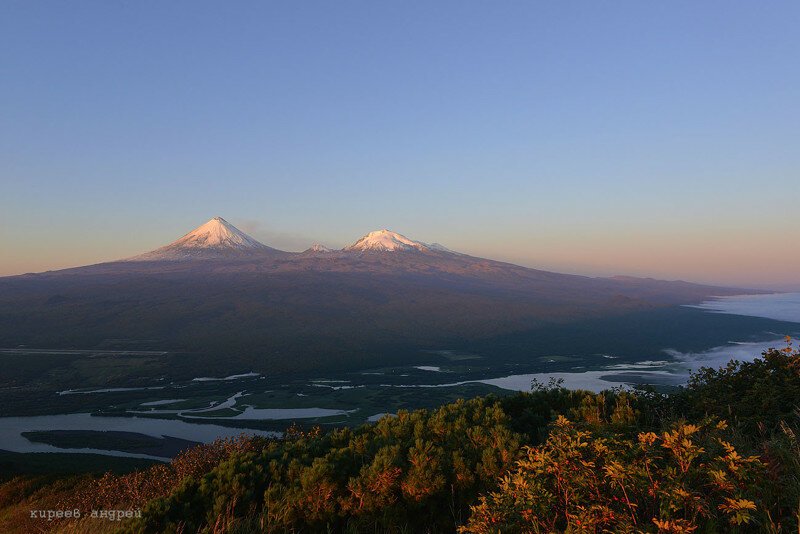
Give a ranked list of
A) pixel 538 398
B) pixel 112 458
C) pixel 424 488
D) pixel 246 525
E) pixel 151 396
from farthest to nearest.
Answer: pixel 151 396 → pixel 112 458 → pixel 538 398 → pixel 424 488 → pixel 246 525

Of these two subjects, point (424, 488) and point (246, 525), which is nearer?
point (246, 525)

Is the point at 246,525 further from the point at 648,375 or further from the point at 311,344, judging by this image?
the point at 311,344

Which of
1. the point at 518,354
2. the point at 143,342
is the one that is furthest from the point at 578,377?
the point at 143,342

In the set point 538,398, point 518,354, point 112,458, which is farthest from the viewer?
point 518,354

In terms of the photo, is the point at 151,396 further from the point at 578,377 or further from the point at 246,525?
the point at 246,525

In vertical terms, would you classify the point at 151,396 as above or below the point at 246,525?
below

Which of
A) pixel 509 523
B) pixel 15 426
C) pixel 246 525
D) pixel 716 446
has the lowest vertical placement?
pixel 15 426

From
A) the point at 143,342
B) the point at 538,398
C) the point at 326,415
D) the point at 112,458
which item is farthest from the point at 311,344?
the point at 538,398
